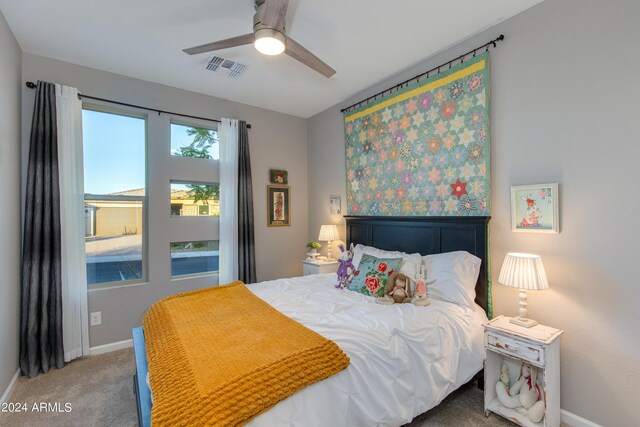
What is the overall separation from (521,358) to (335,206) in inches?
101

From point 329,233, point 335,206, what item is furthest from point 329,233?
point 335,206

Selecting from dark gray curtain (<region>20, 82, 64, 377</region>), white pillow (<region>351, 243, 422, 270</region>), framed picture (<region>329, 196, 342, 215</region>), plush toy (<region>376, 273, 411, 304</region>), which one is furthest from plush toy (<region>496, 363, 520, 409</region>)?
dark gray curtain (<region>20, 82, 64, 377</region>)

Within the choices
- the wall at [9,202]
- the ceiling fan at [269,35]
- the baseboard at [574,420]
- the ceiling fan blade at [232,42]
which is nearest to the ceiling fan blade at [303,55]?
the ceiling fan at [269,35]

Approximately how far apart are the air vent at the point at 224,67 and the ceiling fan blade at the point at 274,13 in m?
1.15

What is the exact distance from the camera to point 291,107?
402cm

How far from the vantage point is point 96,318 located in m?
2.92

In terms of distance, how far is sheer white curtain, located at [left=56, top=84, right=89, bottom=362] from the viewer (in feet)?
8.87

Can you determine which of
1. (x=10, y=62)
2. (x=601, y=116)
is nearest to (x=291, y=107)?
(x=10, y=62)

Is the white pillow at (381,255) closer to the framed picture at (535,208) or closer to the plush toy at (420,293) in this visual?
the plush toy at (420,293)

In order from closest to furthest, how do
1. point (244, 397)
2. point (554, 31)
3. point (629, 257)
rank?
point (244, 397) → point (629, 257) → point (554, 31)

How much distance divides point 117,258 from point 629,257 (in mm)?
4232

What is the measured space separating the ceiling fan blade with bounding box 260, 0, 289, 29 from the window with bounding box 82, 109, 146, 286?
2.24 m

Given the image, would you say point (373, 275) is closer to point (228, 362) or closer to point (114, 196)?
point (228, 362)

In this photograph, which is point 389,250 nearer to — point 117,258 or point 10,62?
point 117,258
